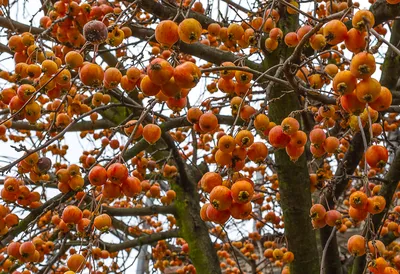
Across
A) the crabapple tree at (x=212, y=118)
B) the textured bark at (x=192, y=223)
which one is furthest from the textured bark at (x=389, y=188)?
the textured bark at (x=192, y=223)

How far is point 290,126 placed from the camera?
1.62m

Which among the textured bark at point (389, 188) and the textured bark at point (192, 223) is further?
the textured bark at point (192, 223)

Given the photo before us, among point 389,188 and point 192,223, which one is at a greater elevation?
point 192,223

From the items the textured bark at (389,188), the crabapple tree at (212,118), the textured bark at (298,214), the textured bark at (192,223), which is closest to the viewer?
the crabapple tree at (212,118)

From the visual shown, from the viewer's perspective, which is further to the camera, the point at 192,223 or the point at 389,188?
the point at 192,223

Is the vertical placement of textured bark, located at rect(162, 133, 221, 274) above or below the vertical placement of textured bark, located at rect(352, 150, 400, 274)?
above

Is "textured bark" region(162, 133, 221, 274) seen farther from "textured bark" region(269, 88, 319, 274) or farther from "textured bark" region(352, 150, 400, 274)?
"textured bark" region(352, 150, 400, 274)

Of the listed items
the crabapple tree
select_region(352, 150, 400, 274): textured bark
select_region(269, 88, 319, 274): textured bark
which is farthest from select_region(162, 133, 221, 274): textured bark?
select_region(352, 150, 400, 274): textured bark

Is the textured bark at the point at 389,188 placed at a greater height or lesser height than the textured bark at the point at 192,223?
lesser

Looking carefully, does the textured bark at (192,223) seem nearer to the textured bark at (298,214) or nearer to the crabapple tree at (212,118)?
the crabapple tree at (212,118)

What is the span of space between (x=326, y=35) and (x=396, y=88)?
2.17m

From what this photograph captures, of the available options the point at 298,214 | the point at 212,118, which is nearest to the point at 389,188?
the point at 298,214

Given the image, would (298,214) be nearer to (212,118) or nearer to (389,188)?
(389,188)

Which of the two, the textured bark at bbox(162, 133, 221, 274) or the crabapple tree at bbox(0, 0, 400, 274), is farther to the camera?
the textured bark at bbox(162, 133, 221, 274)
